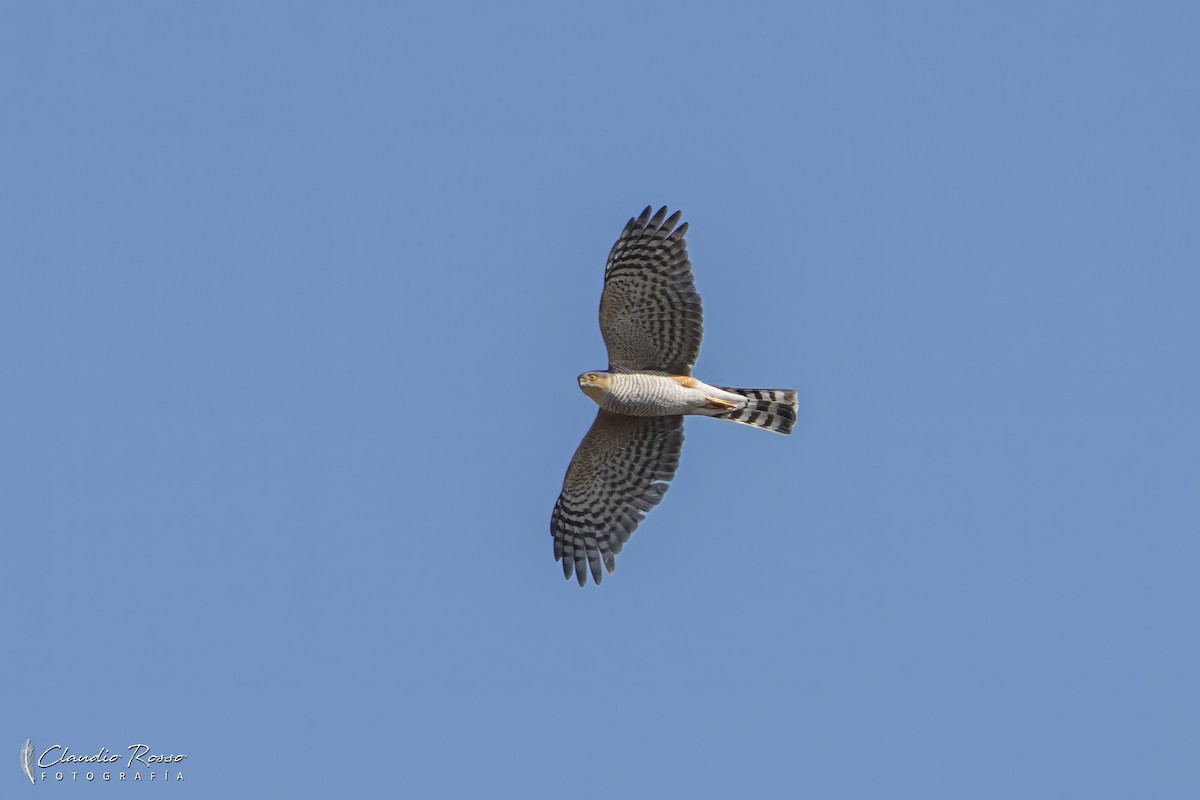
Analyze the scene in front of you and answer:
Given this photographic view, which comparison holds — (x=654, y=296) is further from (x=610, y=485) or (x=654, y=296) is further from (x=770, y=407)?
(x=610, y=485)

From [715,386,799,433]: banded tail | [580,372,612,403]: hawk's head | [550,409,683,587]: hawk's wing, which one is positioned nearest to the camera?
[580,372,612,403]: hawk's head

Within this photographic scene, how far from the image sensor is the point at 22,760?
20641mm

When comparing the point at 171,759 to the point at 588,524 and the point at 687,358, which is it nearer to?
the point at 588,524

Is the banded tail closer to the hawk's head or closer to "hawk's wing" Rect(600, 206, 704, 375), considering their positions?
"hawk's wing" Rect(600, 206, 704, 375)

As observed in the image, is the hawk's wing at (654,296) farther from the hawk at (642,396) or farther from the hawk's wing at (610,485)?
the hawk's wing at (610,485)

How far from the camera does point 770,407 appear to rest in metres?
20.0

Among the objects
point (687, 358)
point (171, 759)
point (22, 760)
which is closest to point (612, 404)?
point (687, 358)

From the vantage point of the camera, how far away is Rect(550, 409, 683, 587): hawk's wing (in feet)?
66.0

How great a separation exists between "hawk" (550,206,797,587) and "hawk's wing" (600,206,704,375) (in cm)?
1

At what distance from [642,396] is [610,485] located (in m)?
1.44

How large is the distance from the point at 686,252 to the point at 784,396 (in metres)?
1.87

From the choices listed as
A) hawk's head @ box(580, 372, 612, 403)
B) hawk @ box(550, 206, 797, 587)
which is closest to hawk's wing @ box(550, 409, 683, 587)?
hawk @ box(550, 206, 797, 587)

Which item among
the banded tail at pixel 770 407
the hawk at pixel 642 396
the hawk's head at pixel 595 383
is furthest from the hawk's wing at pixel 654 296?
the banded tail at pixel 770 407

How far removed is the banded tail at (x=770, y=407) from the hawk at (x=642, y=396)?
1cm
